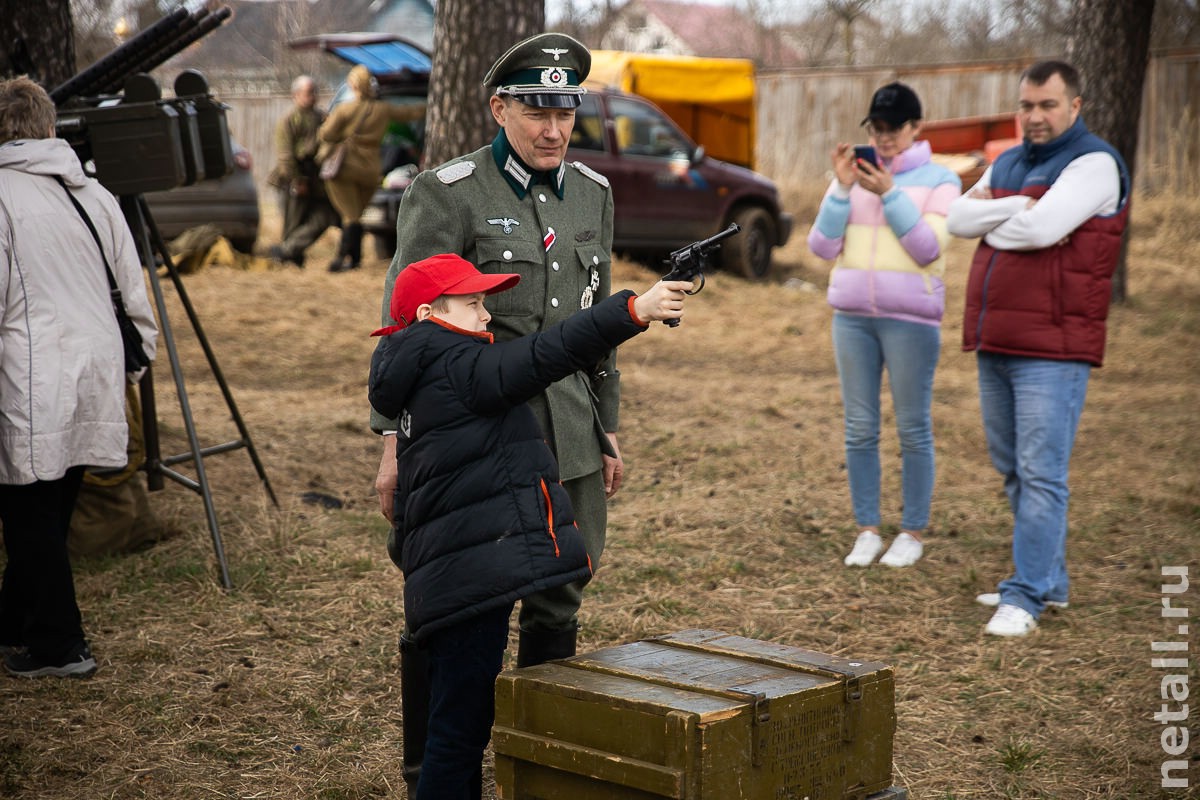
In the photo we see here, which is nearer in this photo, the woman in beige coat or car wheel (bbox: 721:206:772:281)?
the woman in beige coat

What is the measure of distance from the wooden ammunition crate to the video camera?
304 cm

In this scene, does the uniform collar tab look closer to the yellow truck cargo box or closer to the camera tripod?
the camera tripod

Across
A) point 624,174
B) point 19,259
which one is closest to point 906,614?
point 19,259

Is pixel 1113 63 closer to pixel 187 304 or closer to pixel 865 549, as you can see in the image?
pixel 865 549

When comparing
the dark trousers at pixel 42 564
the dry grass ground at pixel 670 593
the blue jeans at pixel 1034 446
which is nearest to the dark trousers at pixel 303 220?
the dry grass ground at pixel 670 593

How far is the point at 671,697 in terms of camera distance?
8.74ft

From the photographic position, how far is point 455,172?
3.22 m

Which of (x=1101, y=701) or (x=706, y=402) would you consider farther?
(x=706, y=402)

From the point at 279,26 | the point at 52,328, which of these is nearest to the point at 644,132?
the point at 52,328

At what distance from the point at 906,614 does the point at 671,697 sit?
282 cm

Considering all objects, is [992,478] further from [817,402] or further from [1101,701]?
[1101,701]

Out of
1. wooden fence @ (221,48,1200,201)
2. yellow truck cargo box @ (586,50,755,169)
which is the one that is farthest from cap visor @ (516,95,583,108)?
wooden fence @ (221,48,1200,201)

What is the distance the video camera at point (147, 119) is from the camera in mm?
4914

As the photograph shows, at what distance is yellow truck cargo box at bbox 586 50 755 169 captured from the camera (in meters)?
15.8
